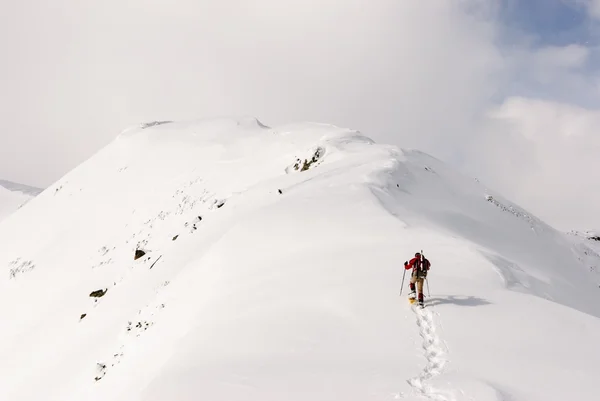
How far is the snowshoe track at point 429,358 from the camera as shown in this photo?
7097 mm

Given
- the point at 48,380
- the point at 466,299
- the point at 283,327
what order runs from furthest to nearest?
the point at 48,380 → the point at 466,299 → the point at 283,327

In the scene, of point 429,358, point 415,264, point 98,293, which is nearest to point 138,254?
point 98,293

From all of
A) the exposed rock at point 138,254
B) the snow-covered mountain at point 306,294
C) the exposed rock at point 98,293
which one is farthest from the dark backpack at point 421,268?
the exposed rock at point 138,254

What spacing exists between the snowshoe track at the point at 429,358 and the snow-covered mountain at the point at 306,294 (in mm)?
41

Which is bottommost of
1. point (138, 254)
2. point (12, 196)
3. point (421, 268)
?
point (421, 268)

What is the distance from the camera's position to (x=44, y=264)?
3541cm

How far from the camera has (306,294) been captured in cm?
1152

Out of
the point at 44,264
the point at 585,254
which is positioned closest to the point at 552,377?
the point at 585,254

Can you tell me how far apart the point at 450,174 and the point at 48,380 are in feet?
92.3

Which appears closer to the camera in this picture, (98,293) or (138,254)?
(98,293)

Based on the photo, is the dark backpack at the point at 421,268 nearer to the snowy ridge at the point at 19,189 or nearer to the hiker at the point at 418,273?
the hiker at the point at 418,273

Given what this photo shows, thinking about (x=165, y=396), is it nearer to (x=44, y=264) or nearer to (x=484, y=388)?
(x=484, y=388)

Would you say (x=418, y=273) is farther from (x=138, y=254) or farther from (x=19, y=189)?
(x=19, y=189)

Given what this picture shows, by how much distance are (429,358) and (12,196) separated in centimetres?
12188
